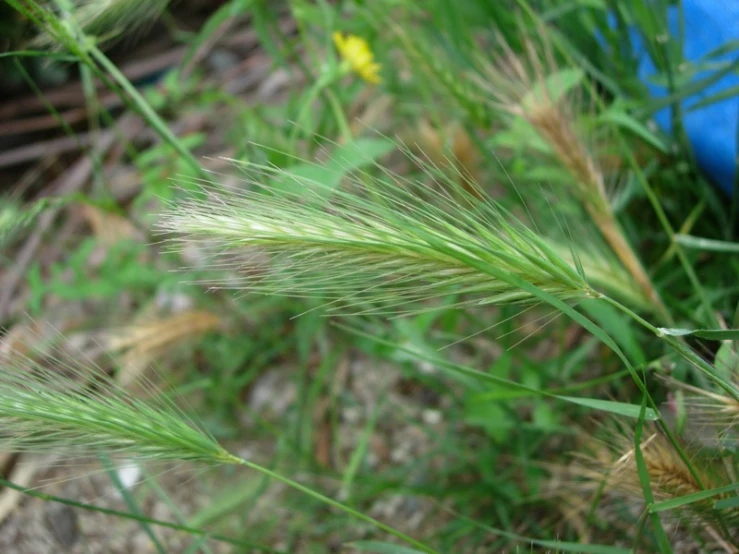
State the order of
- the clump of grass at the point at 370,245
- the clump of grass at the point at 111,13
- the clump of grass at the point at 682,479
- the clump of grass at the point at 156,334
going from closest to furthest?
the clump of grass at the point at 370,245, the clump of grass at the point at 682,479, the clump of grass at the point at 111,13, the clump of grass at the point at 156,334

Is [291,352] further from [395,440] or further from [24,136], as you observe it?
[24,136]

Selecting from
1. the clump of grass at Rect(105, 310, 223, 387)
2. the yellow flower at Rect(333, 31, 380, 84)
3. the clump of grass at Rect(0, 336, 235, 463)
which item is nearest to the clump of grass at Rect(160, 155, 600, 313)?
the clump of grass at Rect(0, 336, 235, 463)

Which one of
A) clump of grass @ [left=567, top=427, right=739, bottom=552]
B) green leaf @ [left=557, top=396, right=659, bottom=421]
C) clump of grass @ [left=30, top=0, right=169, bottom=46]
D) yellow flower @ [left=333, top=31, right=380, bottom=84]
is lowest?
clump of grass @ [left=567, top=427, right=739, bottom=552]

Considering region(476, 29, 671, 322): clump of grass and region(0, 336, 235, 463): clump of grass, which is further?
region(476, 29, 671, 322): clump of grass

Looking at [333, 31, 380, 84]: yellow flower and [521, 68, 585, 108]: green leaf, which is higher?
[333, 31, 380, 84]: yellow flower

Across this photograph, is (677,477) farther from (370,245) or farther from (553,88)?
(553,88)

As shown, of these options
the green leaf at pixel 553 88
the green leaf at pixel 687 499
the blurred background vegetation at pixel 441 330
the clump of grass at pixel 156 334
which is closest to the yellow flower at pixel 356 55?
the blurred background vegetation at pixel 441 330

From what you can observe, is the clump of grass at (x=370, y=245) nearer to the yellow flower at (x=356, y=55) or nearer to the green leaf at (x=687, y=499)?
the green leaf at (x=687, y=499)

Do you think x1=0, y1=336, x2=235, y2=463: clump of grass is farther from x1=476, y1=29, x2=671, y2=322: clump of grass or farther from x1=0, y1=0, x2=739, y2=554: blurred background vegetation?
x1=476, y1=29, x2=671, y2=322: clump of grass

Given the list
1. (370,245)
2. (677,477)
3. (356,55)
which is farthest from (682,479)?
(356,55)

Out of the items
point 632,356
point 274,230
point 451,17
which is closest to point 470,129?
point 451,17
